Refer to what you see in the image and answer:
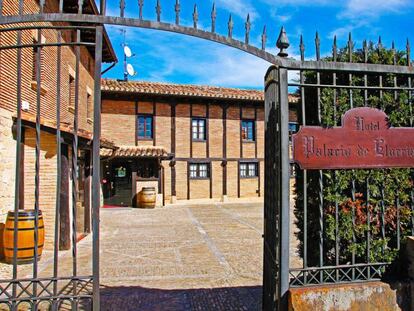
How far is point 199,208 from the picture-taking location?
16703 mm

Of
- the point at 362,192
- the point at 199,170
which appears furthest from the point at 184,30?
the point at 199,170

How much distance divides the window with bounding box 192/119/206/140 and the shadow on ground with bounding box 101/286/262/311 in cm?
1418

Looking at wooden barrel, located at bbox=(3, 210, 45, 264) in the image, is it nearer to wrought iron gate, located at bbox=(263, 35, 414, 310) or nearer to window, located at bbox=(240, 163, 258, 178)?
wrought iron gate, located at bbox=(263, 35, 414, 310)

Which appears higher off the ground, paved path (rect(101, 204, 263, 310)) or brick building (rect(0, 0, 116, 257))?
brick building (rect(0, 0, 116, 257))

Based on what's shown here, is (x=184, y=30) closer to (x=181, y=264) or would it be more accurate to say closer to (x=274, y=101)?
(x=274, y=101)

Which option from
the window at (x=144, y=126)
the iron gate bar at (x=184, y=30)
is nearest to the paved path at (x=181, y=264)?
the iron gate bar at (x=184, y=30)

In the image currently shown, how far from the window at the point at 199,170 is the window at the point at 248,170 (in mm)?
2142

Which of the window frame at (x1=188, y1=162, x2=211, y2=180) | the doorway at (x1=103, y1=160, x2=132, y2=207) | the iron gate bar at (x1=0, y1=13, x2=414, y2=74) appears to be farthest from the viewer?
the window frame at (x1=188, y1=162, x2=211, y2=180)

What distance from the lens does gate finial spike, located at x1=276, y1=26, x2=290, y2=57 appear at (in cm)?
307

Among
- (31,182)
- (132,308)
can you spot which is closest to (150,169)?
(31,182)

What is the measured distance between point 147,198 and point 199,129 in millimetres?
5140

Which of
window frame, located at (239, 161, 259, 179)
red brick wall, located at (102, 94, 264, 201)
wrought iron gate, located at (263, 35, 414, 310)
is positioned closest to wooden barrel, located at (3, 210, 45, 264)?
wrought iron gate, located at (263, 35, 414, 310)

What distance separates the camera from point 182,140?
18.8 m

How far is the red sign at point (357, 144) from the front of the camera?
3078mm
